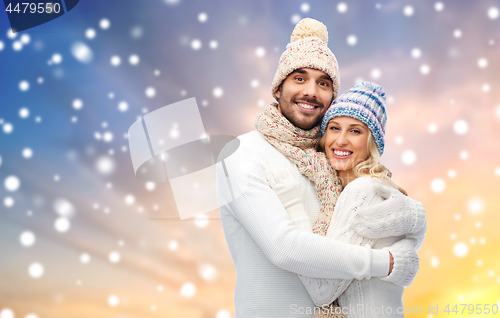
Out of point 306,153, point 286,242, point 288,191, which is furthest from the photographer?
point 306,153

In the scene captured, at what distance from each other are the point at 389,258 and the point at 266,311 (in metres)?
0.53

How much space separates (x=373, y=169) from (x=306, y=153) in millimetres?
303

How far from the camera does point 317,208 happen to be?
1757 millimetres

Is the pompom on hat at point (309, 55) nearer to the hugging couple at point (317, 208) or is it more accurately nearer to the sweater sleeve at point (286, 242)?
the hugging couple at point (317, 208)

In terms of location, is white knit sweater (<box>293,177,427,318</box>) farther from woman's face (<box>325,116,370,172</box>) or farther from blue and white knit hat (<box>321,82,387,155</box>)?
blue and white knit hat (<box>321,82,387,155</box>)

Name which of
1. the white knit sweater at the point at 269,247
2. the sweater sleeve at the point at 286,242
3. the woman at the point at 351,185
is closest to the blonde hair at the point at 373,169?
Answer: the woman at the point at 351,185

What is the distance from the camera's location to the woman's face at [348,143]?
1802 millimetres

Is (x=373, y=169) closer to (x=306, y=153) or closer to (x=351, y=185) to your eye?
(x=351, y=185)

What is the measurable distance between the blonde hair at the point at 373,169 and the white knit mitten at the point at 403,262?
255 millimetres

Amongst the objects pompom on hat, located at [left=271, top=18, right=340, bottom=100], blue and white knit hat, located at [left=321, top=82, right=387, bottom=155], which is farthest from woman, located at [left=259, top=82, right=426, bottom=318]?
pompom on hat, located at [left=271, top=18, right=340, bottom=100]

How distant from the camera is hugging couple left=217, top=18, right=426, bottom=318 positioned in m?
1.48

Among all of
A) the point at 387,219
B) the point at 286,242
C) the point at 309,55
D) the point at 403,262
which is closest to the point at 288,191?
the point at 286,242

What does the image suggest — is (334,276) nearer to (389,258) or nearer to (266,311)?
(389,258)

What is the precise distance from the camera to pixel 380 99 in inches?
75.2
